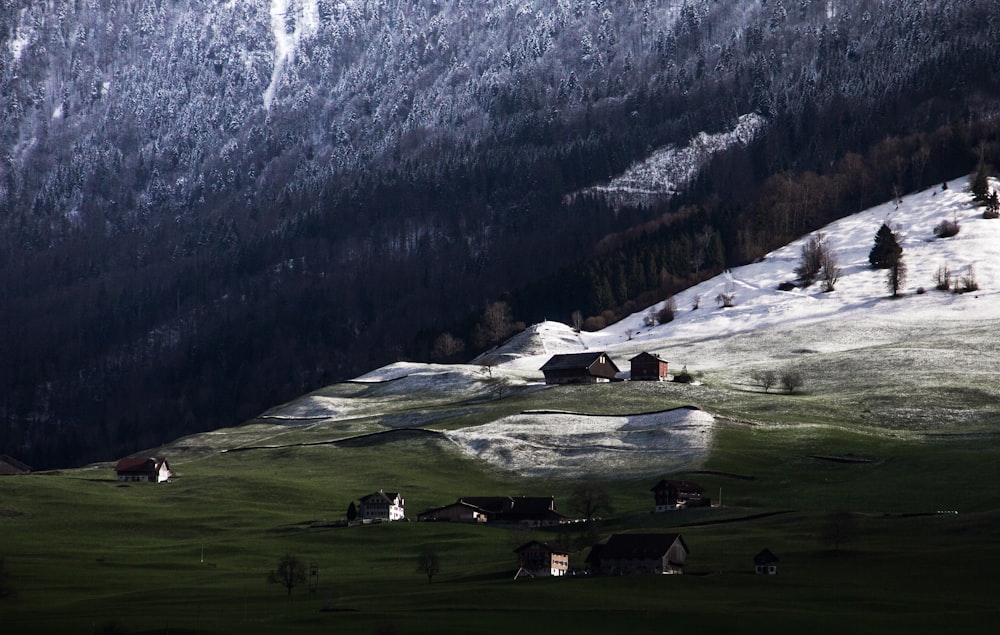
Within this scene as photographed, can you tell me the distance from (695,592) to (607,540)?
1840 cm

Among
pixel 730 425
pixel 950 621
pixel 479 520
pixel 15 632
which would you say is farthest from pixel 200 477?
pixel 950 621

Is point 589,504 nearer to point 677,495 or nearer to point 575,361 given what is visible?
point 677,495

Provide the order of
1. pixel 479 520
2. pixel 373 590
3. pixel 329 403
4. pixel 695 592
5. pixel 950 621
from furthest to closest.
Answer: pixel 329 403, pixel 479 520, pixel 373 590, pixel 695 592, pixel 950 621

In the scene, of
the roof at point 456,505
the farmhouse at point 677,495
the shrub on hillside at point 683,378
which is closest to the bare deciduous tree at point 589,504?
the farmhouse at point 677,495

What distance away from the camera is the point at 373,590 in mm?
82062

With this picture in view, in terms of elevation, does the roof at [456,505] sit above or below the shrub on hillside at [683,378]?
below

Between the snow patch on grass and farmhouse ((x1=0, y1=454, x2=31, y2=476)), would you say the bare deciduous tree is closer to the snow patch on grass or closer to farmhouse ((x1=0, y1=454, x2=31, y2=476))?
the snow patch on grass

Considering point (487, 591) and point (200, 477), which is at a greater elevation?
point (200, 477)

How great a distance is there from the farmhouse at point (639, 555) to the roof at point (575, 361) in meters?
88.6

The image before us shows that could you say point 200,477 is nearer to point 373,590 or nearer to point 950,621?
point 373,590

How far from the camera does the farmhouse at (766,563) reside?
262 ft

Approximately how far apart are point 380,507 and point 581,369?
66.7 meters

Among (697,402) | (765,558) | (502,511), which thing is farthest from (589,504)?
(697,402)

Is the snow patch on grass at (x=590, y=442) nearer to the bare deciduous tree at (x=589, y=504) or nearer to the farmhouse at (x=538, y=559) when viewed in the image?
the bare deciduous tree at (x=589, y=504)
